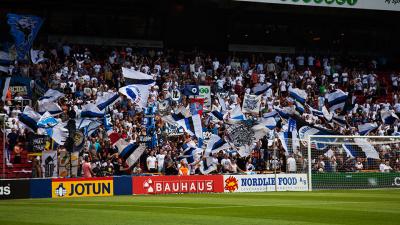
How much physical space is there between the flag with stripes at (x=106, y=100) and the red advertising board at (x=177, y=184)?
6.03m

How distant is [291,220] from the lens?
49.9 ft

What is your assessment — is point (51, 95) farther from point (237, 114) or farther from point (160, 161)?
point (237, 114)

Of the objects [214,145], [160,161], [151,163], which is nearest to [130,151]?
[151,163]

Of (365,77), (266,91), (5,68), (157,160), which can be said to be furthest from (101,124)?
(365,77)

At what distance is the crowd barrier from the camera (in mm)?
28125

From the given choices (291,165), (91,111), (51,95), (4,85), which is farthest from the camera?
(4,85)

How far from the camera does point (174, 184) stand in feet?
101

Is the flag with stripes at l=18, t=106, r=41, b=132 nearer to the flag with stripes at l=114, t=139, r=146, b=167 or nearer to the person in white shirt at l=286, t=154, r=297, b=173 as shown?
the flag with stripes at l=114, t=139, r=146, b=167

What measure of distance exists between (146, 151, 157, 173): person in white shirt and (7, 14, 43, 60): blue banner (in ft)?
30.4

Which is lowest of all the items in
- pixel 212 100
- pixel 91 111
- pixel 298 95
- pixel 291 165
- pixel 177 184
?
pixel 177 184

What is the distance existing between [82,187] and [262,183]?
8170mm

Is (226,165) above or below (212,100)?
below

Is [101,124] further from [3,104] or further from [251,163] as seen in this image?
[251,163]

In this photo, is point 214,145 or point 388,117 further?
point 388,117
